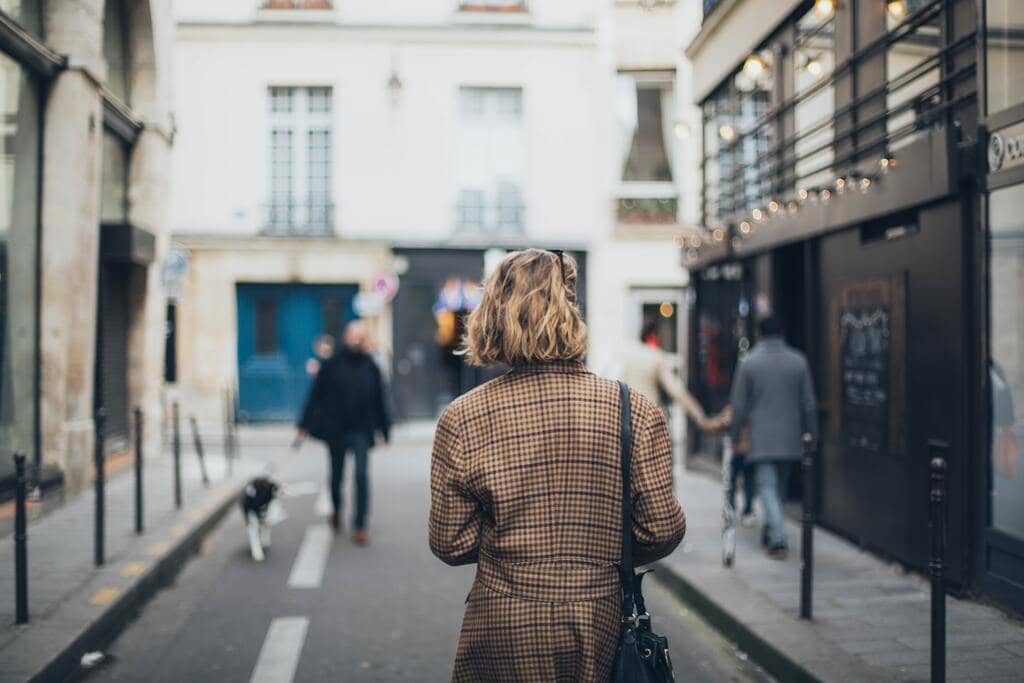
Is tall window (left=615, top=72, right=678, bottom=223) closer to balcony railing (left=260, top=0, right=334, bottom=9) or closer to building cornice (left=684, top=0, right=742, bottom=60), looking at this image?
balcony railing (left=260, top=0, right=334, bottom=9)

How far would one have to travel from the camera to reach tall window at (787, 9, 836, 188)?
8844mm

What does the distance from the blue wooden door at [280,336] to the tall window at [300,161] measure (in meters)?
1.39

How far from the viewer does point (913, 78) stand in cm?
704

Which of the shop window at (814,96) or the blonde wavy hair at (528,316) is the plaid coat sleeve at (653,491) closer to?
the blonde wavy hair at (528,316)

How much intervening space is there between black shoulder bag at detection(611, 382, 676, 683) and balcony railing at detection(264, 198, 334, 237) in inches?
768

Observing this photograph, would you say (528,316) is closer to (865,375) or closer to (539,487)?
(539,487)

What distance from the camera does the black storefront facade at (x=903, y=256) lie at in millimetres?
5898

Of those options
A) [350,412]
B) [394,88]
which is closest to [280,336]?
[394,88]

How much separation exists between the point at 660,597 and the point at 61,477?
18.9ft

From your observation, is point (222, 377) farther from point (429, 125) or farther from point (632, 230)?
point (632, 230)

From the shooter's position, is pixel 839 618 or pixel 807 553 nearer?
pixel 807 553

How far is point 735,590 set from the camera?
6414 millimetres

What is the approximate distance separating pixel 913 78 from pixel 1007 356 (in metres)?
2.22

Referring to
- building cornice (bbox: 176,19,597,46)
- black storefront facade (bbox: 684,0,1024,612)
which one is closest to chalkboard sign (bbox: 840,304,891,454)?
black storefront facade (bbox: 684,0,1024,612)
